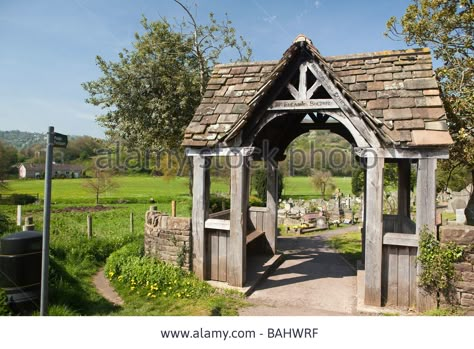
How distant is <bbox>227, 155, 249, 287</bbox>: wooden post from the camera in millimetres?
6680

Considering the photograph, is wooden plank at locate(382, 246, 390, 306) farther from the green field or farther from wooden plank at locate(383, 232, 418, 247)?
the green field

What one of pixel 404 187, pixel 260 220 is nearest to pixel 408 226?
pixel 404 187

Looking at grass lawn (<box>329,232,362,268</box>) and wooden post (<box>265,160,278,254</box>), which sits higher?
wooden post (<box>265,160,278,254</box>)


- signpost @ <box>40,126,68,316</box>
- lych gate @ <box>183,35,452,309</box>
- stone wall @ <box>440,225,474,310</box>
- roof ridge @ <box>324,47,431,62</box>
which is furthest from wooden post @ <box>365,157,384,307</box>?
signpost @ <box>40,126,68,316</box>

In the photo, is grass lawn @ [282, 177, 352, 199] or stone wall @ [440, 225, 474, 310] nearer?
stone wall @ [440, 225, 474, 310]

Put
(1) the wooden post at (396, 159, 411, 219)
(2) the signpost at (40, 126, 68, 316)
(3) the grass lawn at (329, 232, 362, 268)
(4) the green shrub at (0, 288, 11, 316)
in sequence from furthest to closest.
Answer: (3) the grass lawn at (329, 232, 362, 268) < (1) the wooden post at (396, 159, 411, 219) < (4) the green shrub at (0, 288, 11, 316) < (2) the signpost at (40, 126, 68, 316)

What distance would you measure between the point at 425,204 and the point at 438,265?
1.09 m

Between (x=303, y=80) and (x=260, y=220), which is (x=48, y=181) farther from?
(x=260, y=220)

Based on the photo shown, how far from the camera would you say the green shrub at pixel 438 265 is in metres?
5.35

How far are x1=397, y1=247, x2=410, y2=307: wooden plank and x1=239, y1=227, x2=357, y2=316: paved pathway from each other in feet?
3.02

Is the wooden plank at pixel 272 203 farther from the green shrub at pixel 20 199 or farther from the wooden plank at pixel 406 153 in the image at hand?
the green shrub at pixel 20 199

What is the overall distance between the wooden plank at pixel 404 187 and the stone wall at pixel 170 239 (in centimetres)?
596

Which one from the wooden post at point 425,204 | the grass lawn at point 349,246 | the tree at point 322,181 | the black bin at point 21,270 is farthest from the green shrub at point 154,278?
the tree at point 322,181

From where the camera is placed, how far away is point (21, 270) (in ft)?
16.2
